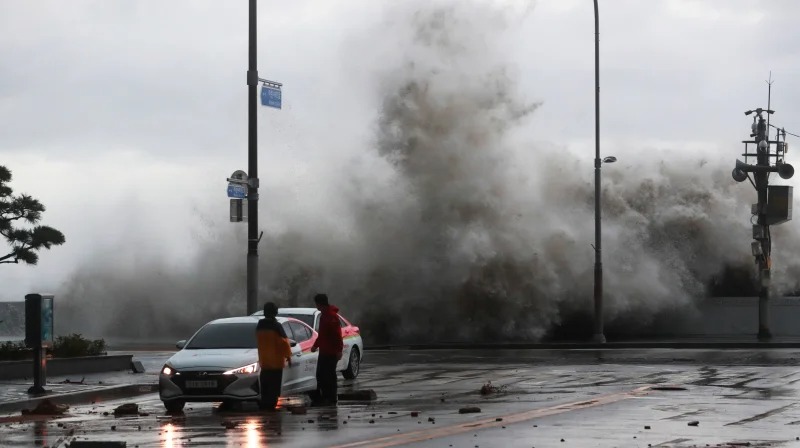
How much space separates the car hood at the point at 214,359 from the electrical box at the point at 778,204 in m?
26.8

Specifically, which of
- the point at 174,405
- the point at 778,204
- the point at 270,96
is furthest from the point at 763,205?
the point at 174,405

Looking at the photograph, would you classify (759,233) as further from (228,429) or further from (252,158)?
(228,429)

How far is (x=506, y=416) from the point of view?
51.3 feet

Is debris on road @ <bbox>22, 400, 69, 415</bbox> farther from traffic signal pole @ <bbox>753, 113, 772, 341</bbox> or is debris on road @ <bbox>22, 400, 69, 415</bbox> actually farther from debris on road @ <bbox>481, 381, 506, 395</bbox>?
traffic signal pole @ <bbox>753, 113, 772, 341</bbox>

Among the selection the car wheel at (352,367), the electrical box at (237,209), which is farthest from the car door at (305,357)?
the electrical box at (237,209)

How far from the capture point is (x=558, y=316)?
4691cm

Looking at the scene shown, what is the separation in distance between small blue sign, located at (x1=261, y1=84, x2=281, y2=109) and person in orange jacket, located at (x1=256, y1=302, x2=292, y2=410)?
8108 millimetres

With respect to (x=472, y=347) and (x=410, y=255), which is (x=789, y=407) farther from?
(x=410, y=255)

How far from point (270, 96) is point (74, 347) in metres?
6.54

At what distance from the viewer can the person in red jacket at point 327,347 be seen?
18453mm

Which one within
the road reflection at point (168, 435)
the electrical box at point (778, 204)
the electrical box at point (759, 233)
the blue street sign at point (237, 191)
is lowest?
the road reflection at point (168, 435)

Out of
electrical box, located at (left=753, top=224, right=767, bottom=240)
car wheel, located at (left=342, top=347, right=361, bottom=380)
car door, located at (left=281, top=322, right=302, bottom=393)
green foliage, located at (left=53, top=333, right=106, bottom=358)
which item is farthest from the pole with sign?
electrical box, located at (left=753, top=224, right=767, bottom=240)

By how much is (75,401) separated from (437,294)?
26.5 meters

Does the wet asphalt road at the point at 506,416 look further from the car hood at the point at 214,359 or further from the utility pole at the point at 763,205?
the utility pole at the point at 763,205
